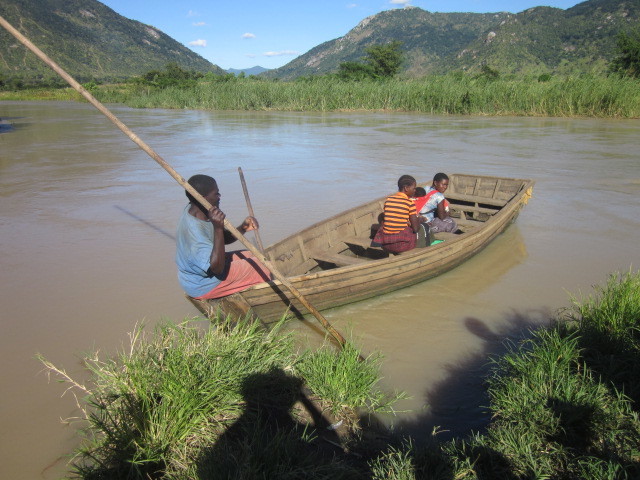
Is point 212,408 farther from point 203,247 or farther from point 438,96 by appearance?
point 438,96

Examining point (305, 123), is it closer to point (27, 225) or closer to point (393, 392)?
point (27, 225)

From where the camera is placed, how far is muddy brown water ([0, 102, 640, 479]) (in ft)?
9.21

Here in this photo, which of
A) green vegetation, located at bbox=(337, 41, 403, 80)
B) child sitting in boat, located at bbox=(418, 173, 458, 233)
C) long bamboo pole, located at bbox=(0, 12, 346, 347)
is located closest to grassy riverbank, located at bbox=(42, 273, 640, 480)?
long bamboo pole, located at bbox=(0, 12, 346, 347)

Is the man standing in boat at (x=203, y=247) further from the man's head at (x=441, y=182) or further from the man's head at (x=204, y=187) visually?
the man's head at (x=441, y=182)

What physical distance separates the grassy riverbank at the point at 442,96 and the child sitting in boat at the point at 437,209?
14.7 m

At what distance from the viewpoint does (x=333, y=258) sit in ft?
13.7

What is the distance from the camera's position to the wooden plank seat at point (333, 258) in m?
4.07

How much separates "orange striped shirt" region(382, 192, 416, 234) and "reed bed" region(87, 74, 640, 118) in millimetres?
15936

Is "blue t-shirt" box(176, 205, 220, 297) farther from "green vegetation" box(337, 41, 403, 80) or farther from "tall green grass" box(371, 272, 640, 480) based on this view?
"green vegetation" box(337, 41, 403, 80)

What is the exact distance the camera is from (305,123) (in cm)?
1866

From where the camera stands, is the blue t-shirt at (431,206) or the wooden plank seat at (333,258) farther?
the blue t-shirt at (431,206)

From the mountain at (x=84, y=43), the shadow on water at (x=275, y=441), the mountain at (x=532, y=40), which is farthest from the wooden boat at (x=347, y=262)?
the mountain at (x=84, y=43)

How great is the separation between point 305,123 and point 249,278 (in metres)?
16.2

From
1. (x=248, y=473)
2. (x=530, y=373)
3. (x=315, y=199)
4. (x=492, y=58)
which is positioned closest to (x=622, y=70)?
(x=315, y=199)
